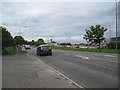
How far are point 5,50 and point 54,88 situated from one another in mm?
23232

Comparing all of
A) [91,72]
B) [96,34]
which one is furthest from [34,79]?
A: [96,34]

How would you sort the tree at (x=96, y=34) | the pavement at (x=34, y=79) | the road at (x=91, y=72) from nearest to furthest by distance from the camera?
1. the pavement at (x=34, y=79)
2. the road at (x=91, y=72)
3. the tree at (x=96, y=34)

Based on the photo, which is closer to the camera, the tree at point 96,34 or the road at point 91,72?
the road at point 91,72

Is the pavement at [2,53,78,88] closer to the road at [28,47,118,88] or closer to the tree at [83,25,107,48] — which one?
the road at [28,47,118,88]

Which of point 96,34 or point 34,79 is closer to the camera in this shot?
point 34,79

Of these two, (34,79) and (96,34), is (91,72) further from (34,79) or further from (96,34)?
(96,34)

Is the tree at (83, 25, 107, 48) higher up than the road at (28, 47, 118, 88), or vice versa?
the tree at (83, 25, 107, 48)

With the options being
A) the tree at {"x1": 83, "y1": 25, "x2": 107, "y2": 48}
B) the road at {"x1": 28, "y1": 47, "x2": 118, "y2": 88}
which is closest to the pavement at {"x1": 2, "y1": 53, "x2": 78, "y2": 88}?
the road at {"x1": 28, "y1": 47, "x2": 118, "y2": 88}

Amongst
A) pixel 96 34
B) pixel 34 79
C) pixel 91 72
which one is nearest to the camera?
pixel 34 79

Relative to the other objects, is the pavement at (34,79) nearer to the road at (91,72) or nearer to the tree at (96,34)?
the road at (91,72)

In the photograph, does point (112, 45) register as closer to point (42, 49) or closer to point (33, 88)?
point (42, 49)

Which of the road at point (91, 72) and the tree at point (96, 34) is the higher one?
the tree at point (96, 34)

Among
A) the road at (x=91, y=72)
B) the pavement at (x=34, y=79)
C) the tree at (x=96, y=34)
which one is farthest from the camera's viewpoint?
the tree at (x=96, y=34)

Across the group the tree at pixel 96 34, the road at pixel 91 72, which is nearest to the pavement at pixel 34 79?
the road at pixel 91 72
